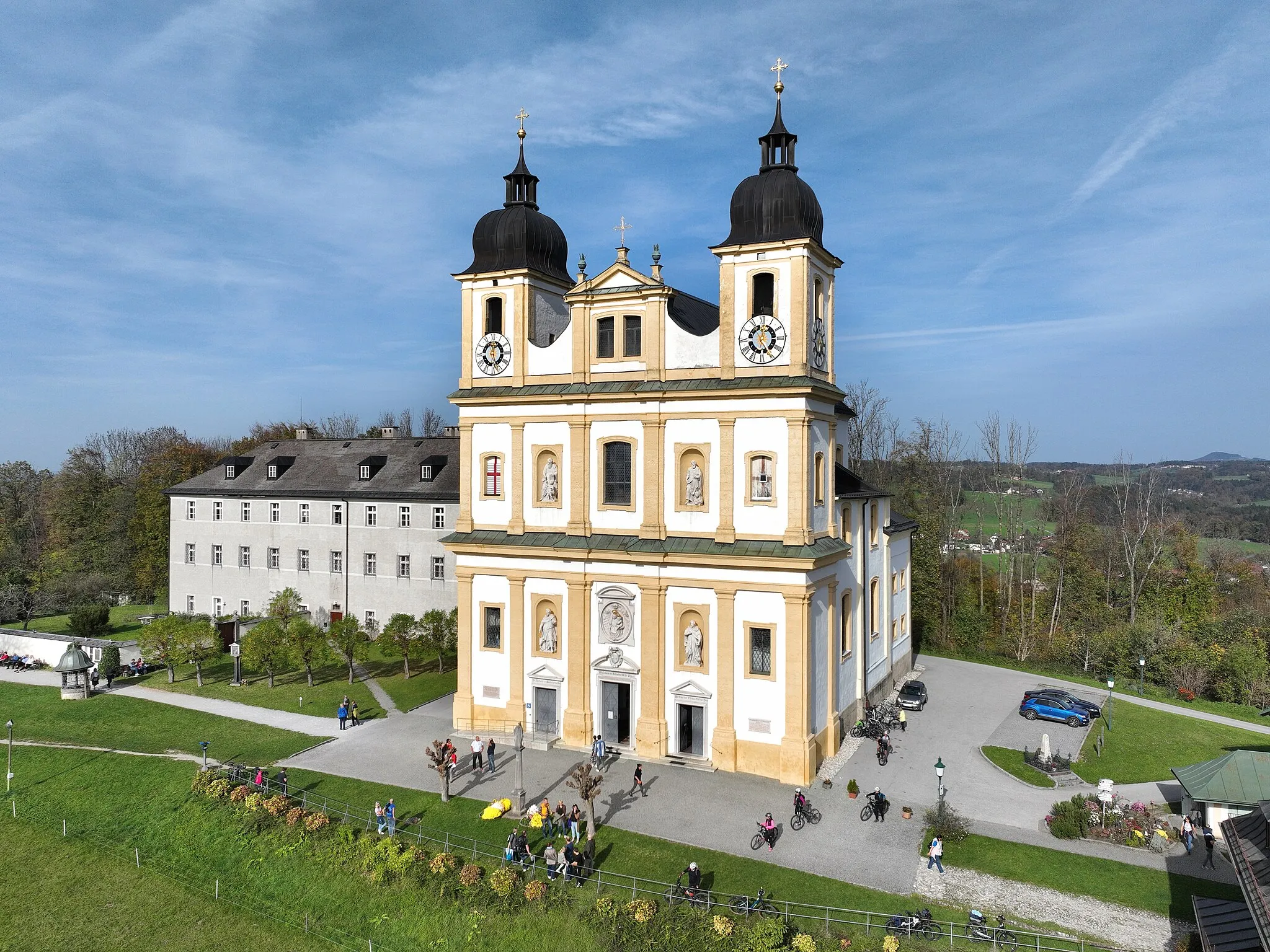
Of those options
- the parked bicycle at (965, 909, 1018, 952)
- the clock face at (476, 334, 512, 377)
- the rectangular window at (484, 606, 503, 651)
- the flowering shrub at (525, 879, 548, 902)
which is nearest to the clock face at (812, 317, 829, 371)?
the clock face at (476, 334, 512, 377)

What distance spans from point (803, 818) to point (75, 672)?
33.0 meters

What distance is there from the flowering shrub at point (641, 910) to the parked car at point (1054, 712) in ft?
71.8

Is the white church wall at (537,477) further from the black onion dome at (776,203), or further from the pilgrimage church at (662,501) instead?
the black onion dome at (776,203)

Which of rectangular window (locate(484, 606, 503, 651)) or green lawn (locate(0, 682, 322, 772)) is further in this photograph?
rectangular window (locate(484, 606, 503, 651))

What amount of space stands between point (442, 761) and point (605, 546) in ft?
28.7

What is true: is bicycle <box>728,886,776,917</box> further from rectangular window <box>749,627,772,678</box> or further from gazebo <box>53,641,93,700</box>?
gazebo <box>53,641,93,700</box>

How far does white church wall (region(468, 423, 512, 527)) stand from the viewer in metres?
30.4

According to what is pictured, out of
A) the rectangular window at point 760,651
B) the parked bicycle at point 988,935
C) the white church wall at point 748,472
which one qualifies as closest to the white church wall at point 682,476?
the white church wall at point 748,472

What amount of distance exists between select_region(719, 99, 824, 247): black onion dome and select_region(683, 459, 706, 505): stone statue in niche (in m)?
7.56

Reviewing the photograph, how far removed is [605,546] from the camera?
28.0 meters

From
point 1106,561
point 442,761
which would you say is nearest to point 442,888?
point 442,761

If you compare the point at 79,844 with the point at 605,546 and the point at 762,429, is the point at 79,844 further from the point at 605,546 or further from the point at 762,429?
the point at 762,429

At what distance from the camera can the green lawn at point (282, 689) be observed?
34156 millimetres

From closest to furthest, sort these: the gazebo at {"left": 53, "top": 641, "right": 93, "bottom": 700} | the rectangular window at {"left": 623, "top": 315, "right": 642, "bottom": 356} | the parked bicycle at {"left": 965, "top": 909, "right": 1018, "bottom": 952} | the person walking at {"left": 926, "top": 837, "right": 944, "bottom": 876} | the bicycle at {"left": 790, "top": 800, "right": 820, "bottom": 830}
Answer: the parked bicycle at {"left": 965, "top": 909, "right": 1018, "bottom": 952}, the person walking at {"left": 926, "top": 837, "right": 944, "bottom": 876}, the bicycle at {"left": 790, "top": 800, "right": 820, "bottom": 830}, the rectangular window at {"left": 623, "top": 315, "right": 642, "bottom": 356}, the gazebo at {"left": 53, "top": 641, "right": 93, "bottom": 700}
